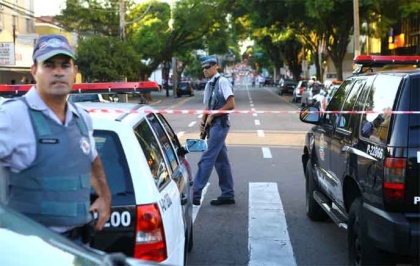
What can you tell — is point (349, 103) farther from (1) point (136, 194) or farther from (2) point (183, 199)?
(1) point (136, 194)

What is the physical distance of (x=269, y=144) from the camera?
A: 49.3 ft

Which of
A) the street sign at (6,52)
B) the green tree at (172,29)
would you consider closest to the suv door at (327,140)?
the street sign at (6,52)

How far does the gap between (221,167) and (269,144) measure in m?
7.34

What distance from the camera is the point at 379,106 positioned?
4711mm

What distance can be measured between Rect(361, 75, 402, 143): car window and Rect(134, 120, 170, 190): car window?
5.58 ft

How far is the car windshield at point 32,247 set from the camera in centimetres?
206

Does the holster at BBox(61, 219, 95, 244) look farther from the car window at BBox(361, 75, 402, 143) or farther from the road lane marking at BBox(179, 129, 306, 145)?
the road lane marking at BBox(179, 129, 306, 145)

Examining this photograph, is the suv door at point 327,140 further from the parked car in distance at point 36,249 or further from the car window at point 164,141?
the parked car in distance at point 36,249

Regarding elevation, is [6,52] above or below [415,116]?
above

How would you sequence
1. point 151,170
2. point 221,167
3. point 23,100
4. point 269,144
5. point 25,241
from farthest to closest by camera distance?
point 269,144 < point 221,167 < point 151,170 < point 23,100 < point 25,241

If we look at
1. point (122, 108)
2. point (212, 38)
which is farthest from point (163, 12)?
point (122, 108)

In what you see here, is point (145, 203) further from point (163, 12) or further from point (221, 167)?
point (163, 12)

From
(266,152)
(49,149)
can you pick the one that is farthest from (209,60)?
(266,152)

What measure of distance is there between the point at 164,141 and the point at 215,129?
2828mm
